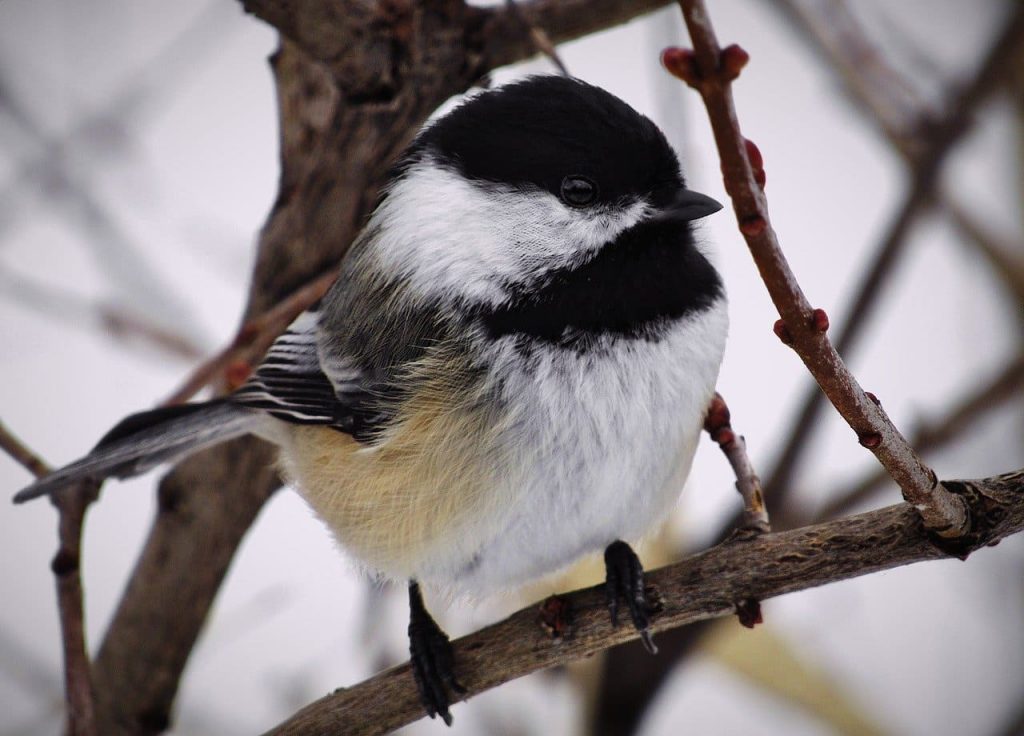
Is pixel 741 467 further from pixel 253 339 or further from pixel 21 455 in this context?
pixel 21 455

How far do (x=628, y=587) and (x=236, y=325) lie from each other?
155 centimetres

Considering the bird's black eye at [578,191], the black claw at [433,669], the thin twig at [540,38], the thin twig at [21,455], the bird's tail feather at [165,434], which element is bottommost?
the black claw at [433,669]

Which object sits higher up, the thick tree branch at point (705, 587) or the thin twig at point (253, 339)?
the thin twig at point (253, 339)

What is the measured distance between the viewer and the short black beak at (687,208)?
0.99 metres

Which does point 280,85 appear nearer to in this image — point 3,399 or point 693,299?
point 693,299

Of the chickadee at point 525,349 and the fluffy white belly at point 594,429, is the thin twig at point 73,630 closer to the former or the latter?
the chickadee at point 525,349

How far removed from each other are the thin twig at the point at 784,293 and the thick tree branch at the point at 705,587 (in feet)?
0.14

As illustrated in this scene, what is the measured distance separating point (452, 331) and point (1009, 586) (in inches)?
→ 58.9

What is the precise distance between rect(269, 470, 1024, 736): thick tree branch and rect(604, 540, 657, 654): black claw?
0.04ft

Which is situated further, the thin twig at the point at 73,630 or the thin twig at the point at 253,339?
the thin twig at the point at 253,339

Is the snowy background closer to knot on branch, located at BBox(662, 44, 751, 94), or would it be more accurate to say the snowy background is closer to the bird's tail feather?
the bird's tail feather

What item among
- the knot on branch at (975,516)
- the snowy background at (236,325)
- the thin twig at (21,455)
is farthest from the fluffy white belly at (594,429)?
the snowy background at (236,325)

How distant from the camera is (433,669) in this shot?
1.14m

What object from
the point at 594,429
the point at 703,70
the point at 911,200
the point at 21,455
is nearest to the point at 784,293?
the point at 703,70
